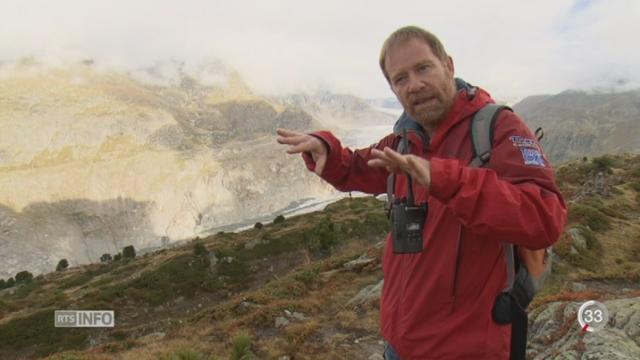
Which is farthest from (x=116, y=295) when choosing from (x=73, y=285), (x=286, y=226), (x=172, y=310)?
(x=286, y=226)

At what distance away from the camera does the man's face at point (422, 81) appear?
129 inches

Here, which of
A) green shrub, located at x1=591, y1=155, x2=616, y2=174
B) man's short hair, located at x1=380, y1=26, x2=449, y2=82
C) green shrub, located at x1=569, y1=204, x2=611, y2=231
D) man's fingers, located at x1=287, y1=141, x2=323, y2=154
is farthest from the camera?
green shrub, located at x1=591, y1=155, x2=616, y2=174

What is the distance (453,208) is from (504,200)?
0.27 m

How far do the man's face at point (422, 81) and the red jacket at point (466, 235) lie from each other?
10 cm

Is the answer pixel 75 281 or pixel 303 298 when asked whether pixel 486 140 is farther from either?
pixel 75 281

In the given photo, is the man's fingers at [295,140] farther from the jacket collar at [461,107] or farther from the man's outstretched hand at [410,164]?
the man's outstretched hand at [410,164]

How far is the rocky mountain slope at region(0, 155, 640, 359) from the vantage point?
9.91 metres

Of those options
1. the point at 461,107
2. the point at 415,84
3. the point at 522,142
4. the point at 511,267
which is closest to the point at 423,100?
the point at 415,84

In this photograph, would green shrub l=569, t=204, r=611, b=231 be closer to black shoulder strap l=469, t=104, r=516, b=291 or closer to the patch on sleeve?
black shoulder strap l=469, t=104, r=516, b=291

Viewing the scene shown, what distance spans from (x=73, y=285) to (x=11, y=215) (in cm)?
17535

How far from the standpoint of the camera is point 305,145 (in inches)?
152

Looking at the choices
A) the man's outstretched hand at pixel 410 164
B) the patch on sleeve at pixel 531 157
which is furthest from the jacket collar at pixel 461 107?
the man's outstretched hand at pixel 410 164

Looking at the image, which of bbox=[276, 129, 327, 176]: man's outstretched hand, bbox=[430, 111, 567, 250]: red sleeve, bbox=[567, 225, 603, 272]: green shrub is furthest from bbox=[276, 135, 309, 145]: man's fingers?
bbox=[567, 225, 603, 272]: green shrub

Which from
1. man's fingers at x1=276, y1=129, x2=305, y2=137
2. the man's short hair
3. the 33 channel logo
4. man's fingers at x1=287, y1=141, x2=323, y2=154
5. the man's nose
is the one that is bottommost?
the 33 channel logo
